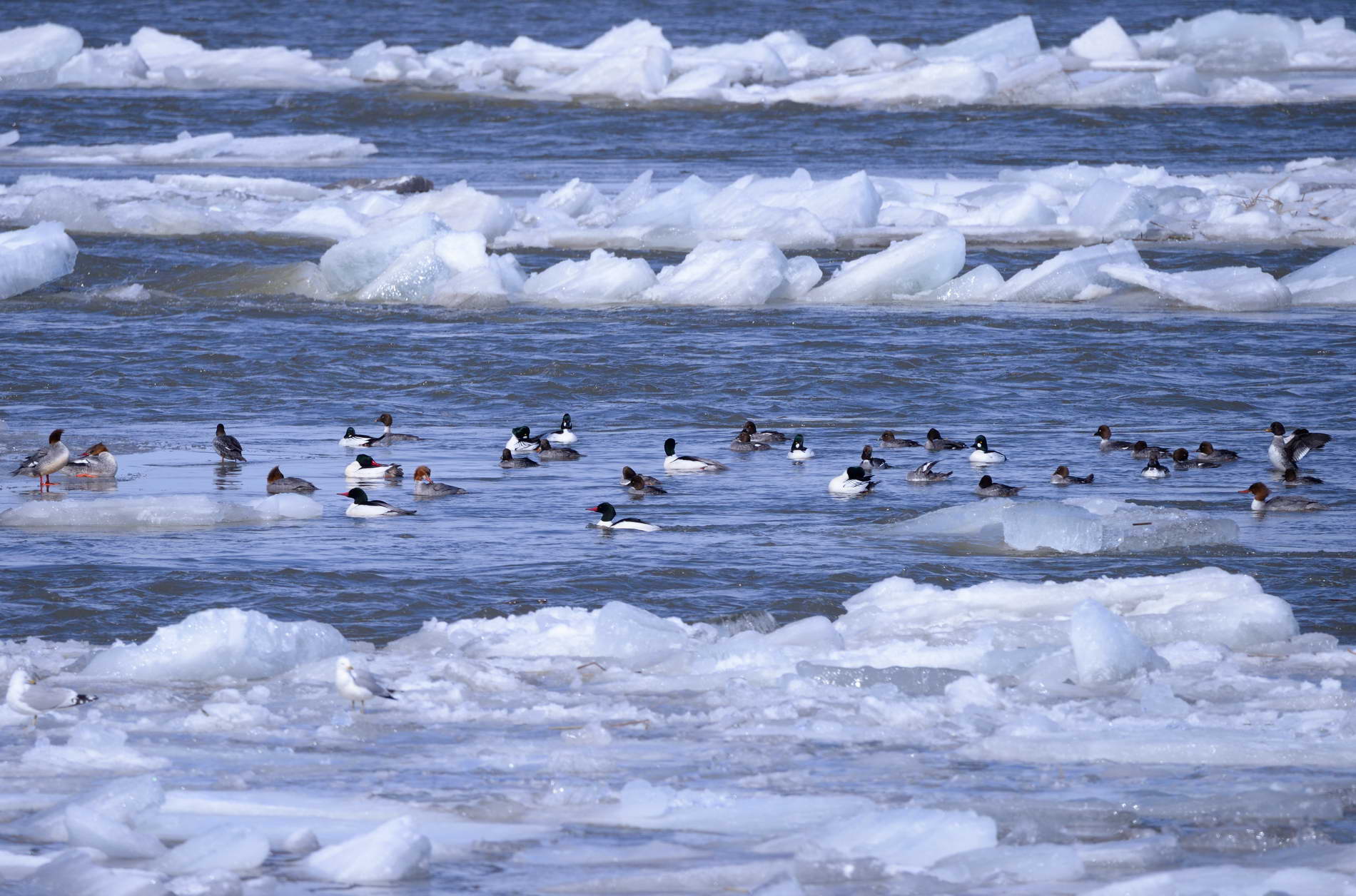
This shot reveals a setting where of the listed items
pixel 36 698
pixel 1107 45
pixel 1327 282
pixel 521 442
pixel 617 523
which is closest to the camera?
pixel 36 698

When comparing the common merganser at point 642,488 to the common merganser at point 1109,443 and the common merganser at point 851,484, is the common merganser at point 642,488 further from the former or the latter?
the common merganser at point 1109,443

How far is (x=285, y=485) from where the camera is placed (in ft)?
39.8

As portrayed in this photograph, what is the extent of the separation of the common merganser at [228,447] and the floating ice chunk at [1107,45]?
32755 millimetres

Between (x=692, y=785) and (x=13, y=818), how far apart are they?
2273 millimetres

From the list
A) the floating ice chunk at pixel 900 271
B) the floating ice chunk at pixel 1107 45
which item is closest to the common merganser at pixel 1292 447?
the floating ice chunk at pixel 900 271

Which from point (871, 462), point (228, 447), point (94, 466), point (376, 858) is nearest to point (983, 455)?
point (871, 462)

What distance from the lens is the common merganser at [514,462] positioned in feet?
42.6

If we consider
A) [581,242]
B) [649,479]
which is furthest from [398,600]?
[581,242]

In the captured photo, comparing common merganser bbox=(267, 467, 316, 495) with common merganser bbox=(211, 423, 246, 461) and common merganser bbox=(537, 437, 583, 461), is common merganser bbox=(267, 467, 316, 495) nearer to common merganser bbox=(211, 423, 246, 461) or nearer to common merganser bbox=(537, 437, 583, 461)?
common merganser bbox=(211, 423, 246, 461)

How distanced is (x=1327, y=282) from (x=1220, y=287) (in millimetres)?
1297

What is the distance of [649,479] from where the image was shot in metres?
12.2

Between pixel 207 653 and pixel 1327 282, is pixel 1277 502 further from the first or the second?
pixel 1327 282

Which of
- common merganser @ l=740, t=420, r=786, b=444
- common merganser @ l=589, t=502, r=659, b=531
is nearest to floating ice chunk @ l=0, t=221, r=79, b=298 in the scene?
common merganser @ l=740, t=420, r=786, b=444

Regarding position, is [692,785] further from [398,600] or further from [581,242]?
[581,242]
